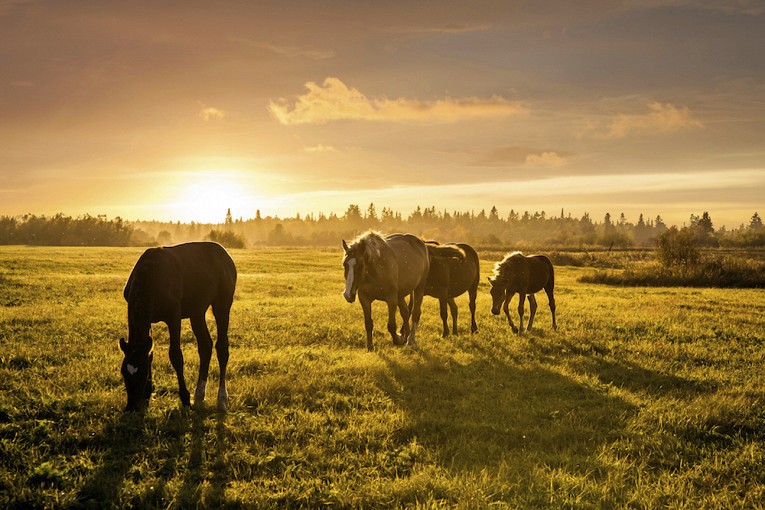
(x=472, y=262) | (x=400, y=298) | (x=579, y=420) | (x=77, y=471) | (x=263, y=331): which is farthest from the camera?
(x=472, y=262)

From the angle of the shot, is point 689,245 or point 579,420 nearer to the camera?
point 579,420

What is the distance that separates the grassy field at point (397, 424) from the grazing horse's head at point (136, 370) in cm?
31

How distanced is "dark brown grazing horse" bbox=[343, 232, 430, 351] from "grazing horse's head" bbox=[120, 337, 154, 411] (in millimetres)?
4407

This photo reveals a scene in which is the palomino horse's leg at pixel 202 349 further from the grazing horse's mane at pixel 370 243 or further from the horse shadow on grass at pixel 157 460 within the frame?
the grazing horse's mane at pixel 370 243

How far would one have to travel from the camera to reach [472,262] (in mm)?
14945

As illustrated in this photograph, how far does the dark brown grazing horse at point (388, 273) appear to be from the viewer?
1075 centimetres

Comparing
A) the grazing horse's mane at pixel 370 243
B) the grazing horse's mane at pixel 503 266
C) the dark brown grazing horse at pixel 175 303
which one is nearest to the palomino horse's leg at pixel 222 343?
the dark brown grazing horse at pixel 175 303

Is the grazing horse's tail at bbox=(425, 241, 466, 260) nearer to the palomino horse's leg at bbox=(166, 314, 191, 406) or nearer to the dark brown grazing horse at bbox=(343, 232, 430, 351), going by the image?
the dark brown grazing horse at bbox=(343, 232, 430, 351)

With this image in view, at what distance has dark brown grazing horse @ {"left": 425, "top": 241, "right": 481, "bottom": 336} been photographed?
13953 mm

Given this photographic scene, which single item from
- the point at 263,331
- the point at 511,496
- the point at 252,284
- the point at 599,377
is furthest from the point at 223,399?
the point at 252,284

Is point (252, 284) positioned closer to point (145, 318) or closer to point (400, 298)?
point (400, 298)

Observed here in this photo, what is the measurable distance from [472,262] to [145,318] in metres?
10.5

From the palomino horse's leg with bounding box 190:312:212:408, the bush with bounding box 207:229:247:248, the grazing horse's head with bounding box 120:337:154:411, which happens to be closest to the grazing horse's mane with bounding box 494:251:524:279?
the palomino horse's leg with bounding box 190:312:212:408

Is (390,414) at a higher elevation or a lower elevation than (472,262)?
lower
